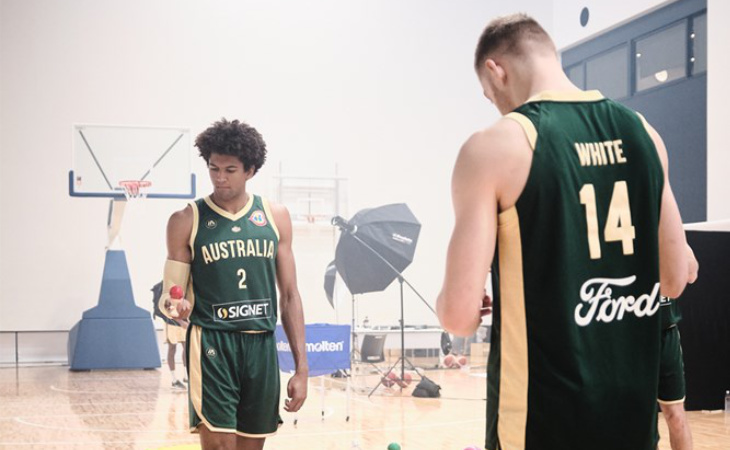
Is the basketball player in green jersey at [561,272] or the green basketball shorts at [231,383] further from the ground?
the basketball player in green jersey at [561,272]

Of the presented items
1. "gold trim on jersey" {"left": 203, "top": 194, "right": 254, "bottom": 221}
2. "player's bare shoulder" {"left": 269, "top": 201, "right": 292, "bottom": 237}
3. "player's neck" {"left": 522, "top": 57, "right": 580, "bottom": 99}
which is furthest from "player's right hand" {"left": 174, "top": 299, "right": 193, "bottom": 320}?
"player's neck" {"left": 522, "top": 57, "right": 580, "bottom": 99}

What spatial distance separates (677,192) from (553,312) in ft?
37.5

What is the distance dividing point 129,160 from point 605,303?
10.8 m

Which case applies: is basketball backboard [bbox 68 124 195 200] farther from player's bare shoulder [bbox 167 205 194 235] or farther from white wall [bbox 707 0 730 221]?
player's bare shoulder [bbox 167 205 194 235]

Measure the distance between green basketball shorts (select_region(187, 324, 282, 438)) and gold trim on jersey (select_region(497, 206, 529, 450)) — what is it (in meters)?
2.03

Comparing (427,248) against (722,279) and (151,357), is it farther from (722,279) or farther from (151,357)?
(722,279)

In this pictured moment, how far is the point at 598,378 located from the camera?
1764 millimetres

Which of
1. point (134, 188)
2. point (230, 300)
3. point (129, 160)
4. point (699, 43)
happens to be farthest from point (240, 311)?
point (699, 43)

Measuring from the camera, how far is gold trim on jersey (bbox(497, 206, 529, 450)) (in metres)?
1.79

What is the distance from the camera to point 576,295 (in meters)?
1.77

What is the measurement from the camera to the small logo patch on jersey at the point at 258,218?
3873 millimetres

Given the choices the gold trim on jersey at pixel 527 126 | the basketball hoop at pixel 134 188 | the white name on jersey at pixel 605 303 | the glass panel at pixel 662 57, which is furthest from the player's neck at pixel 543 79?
the glass panel at pixel 662 57

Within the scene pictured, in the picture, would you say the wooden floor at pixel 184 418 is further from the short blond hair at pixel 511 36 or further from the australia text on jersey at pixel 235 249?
the short blond hair at pixel 511 36

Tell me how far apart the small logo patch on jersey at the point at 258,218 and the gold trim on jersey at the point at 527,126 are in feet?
7.24
